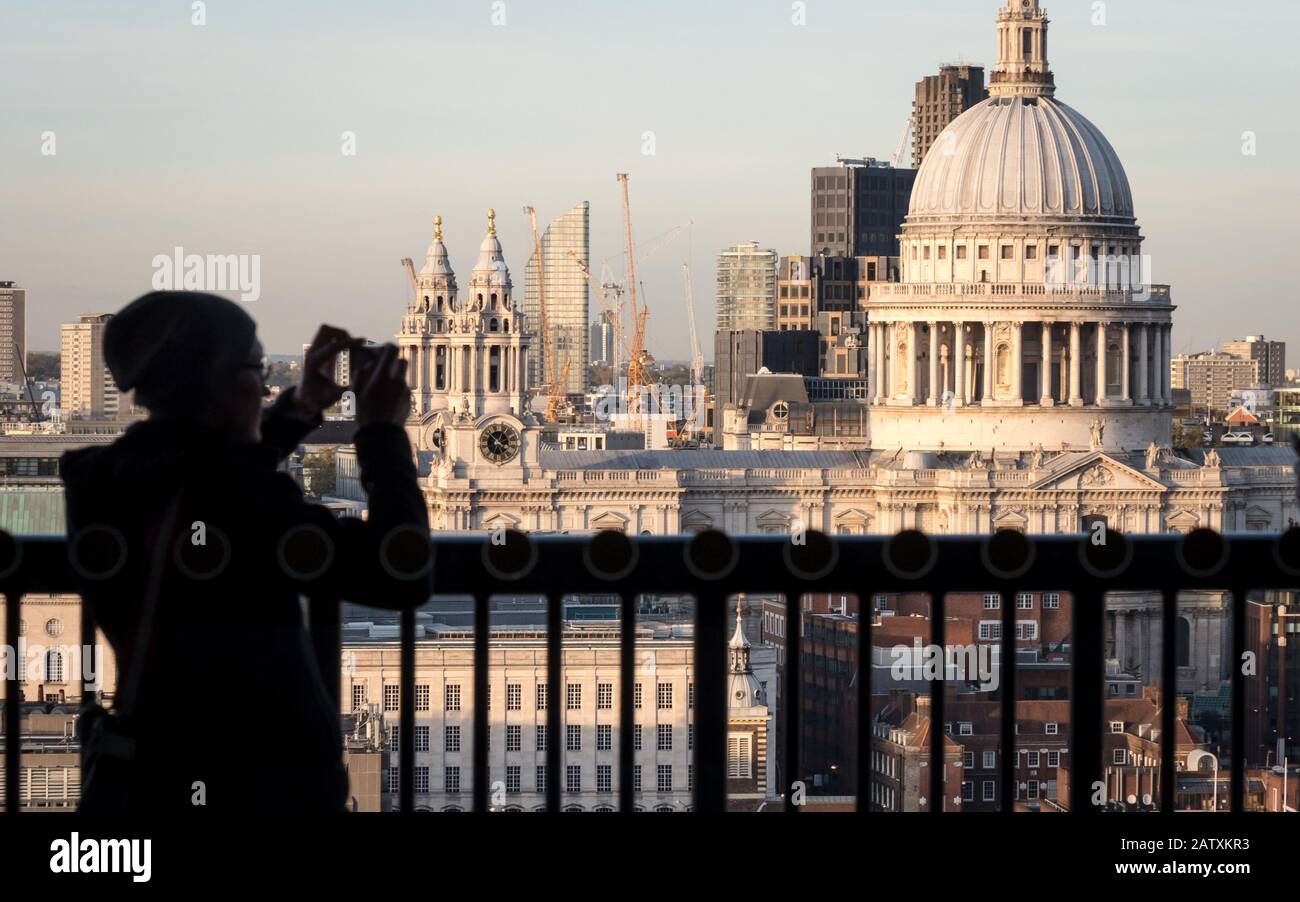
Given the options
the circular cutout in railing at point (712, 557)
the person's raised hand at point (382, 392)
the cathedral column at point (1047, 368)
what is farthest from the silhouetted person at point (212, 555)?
the cathedral column at point (1047, 368)

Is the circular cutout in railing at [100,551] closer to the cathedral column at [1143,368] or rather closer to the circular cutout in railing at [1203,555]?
the circular cutout in railing at [1203,555]

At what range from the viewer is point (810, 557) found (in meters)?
11.1

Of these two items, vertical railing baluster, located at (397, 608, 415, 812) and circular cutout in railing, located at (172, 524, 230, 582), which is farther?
vertical railing baluster, located at (397, 608, 415, 812)

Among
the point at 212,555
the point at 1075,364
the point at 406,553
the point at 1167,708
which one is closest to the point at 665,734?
the point at 1167,708

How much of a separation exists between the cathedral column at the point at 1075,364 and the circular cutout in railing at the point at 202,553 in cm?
12968

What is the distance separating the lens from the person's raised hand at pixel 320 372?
35.5 feet

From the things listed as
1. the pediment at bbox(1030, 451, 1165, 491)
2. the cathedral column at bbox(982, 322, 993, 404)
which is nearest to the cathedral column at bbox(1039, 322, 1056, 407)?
the cathedral column at bbox(982, 322, 993, 404)

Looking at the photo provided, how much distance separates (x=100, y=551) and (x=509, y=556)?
1.58 m

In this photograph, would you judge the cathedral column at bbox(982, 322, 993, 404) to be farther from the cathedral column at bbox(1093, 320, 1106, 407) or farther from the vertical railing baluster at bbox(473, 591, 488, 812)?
the vertical railing baluster at bbox(473, 591, 488, 812)

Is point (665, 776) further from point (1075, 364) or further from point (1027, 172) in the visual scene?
point (1027, 172)

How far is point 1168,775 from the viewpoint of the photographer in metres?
11.7

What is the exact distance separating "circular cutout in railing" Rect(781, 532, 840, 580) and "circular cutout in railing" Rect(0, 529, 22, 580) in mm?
2893

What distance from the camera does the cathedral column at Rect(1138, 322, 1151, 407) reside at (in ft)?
459
